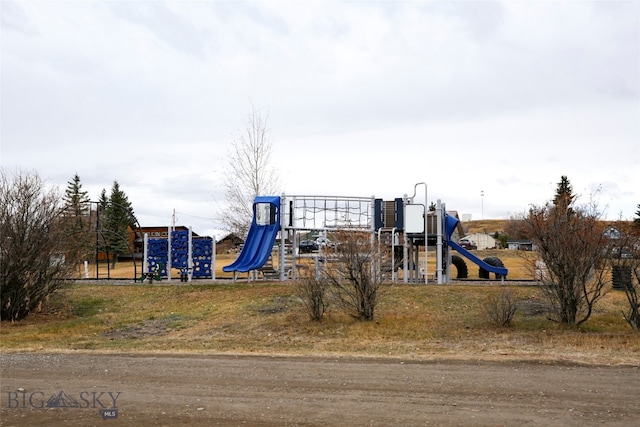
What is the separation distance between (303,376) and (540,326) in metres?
7.27

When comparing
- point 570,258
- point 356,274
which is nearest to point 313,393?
point 356,274

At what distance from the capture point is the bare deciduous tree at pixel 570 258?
569 inches

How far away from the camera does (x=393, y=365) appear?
1070 centimetres

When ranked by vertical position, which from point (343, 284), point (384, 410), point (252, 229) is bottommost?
point (384, 410)

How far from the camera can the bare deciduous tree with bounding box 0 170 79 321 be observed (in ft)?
59.7

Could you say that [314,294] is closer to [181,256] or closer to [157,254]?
[181,256]

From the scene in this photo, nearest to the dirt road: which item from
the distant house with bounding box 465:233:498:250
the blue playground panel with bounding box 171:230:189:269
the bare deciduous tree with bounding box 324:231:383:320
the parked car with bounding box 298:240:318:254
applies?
the bare deciduous tree with bounding box 324:231:383:320

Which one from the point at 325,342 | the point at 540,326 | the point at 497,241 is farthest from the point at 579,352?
the point at 497,241

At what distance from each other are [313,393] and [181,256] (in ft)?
58.6

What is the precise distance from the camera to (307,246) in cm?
2616

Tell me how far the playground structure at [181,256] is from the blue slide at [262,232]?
2355mm

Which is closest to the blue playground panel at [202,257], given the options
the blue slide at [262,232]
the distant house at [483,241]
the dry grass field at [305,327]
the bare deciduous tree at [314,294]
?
the blue slide at [262,232]

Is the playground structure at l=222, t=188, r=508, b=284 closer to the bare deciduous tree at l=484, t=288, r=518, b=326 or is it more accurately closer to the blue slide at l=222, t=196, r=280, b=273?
the blue slide at l=222, t=196, r=280, b=273

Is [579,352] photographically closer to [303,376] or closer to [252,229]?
[303,376]
